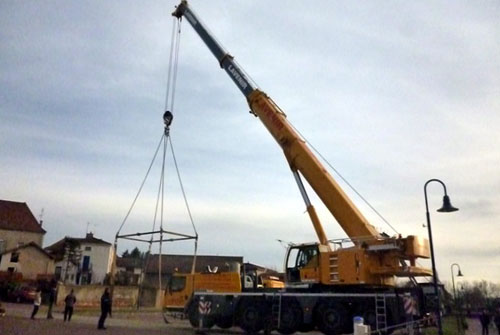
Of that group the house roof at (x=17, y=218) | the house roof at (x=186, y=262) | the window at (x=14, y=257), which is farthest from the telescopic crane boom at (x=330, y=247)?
the house roof at (x=186, y=262)

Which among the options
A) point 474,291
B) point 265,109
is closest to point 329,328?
point 265,109

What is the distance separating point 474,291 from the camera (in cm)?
9869

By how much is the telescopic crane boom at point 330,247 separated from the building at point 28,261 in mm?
42480

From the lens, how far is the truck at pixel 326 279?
16422 mm

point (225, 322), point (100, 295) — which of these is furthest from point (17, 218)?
point (225, 322)

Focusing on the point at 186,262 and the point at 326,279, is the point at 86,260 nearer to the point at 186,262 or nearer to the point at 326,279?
the point at 186,262

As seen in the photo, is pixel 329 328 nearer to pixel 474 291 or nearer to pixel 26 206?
pixel 26 206

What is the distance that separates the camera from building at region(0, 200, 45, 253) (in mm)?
58969

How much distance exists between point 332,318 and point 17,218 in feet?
188

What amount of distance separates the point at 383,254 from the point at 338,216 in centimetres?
223

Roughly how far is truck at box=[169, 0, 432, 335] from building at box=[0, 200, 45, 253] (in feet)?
157

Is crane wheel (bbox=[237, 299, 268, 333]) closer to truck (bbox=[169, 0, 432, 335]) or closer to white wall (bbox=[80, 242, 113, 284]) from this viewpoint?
truck (bbox=[169, 0, 432, 335])

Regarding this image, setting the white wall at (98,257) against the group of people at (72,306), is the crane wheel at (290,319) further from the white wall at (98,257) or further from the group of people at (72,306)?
the white wall at (98,257)

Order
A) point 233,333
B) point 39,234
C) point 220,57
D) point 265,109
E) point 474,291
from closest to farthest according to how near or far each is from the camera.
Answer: point 233,333 < point 265,109 < point 220,57 < point 39,234 < point 474,291
